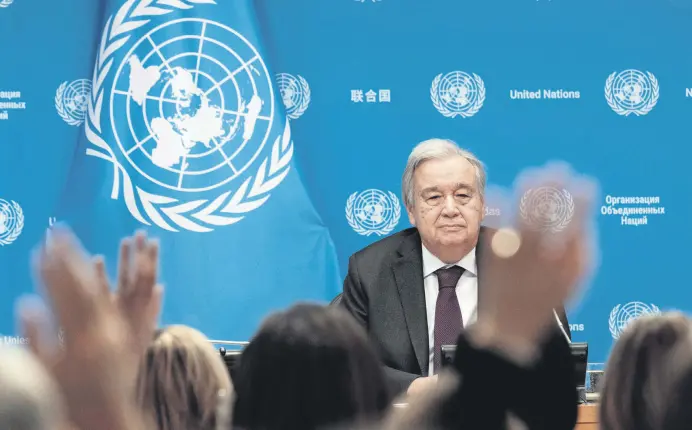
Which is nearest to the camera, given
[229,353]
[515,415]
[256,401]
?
[256,401]

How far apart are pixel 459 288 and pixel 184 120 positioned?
1.76m

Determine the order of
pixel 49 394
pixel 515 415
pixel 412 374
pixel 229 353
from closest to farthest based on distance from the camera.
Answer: pixel 49 394, pixel 515 415, pixel 229 353, pixel 412 374

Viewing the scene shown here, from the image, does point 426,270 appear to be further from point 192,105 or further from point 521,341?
point 521,341

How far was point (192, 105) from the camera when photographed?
14.8 ft

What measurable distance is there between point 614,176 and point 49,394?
373 cm

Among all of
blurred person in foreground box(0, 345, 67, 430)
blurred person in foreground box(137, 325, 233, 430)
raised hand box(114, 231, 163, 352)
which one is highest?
raised hand box(114, 231, 163, 352)

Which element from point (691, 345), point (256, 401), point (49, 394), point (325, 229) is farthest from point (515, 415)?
point (325, 229)

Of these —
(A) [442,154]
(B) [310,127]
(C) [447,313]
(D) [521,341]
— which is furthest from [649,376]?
(B) [310,127]

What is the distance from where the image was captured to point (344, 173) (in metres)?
4.58

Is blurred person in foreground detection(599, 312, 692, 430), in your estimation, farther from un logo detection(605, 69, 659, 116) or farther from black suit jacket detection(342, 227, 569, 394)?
un logo detection(605, 69, 659, 116)

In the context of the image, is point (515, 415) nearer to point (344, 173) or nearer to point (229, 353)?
point (229, 353)

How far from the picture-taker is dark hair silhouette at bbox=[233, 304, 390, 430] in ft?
4.03

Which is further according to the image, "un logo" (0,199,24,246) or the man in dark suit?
"un logo" (0,199,24,246)

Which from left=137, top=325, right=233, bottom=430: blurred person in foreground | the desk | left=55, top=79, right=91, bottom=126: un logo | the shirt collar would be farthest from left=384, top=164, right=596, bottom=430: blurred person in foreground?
left=55, top=79, right=91, bottom=126: un logo
